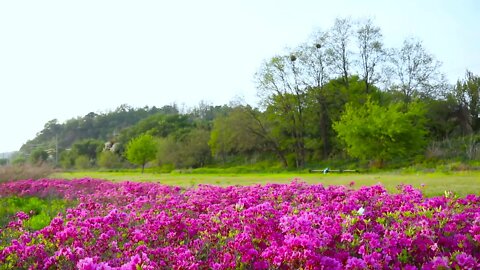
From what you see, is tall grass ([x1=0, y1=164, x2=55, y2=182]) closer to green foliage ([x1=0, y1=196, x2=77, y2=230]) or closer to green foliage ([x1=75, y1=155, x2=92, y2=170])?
green foliage ([x1=0, y1=196, x2=77, y2=230])

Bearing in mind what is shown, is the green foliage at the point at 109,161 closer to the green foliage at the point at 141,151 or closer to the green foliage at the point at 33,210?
the green foliage at the point at 141,151

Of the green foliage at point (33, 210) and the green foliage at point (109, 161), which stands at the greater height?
the green foliage at point (109, 161)

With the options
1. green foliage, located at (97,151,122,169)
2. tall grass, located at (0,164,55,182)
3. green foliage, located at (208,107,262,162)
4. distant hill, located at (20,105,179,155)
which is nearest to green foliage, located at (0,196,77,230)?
tall grass, located at (0,164,55,182)

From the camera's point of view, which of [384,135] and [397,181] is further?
[384,135]

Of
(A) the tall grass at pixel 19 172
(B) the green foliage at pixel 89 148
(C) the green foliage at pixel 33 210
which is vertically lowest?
(C) the green foliage at pixel 33 210

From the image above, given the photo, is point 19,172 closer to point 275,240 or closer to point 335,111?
point 275,240

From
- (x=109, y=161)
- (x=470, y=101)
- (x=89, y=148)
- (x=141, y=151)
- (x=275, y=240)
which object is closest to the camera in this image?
(x=275, y=240)

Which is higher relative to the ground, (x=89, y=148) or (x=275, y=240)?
(x=89, y=148)

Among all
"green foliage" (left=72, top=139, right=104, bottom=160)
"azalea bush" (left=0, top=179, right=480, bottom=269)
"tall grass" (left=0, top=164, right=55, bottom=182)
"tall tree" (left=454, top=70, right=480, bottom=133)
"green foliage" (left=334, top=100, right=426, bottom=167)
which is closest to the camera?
"azalea bush" (left=0, top=179, right=480, bottom=269)

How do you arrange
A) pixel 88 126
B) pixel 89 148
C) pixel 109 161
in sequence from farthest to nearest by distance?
pixel 88 126 → pixel 89 148 → pixel 109 161

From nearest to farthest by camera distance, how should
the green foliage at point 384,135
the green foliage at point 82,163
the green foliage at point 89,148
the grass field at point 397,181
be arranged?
the grass field at point 397,181 → the green foliage at point 384,135 → the green foliage at point 82,163 → the green foliage at point 89,148

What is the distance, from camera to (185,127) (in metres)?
80.3

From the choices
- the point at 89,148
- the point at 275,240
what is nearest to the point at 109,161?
the point at 89,148

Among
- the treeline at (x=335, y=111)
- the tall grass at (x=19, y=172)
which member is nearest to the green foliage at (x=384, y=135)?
the treeline at (x=335, y=111)
